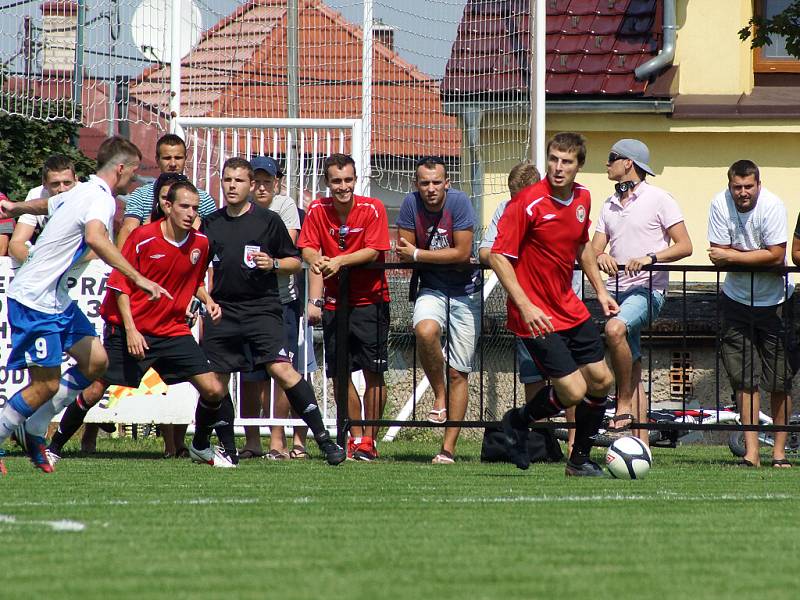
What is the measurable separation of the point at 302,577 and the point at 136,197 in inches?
254

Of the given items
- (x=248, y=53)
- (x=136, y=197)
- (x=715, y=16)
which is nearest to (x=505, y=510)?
(x=136, y=197)

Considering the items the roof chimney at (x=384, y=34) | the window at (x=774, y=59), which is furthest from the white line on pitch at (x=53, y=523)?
the window at (x=774, y=59)

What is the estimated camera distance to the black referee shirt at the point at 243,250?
33.4 feet

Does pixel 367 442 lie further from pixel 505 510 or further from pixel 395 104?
pixel 395 104

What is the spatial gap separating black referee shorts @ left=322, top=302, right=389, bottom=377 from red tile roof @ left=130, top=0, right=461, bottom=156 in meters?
3.77

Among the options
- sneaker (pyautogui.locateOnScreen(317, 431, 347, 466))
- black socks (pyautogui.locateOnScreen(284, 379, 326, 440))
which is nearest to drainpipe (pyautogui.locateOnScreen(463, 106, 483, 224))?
black socks (pyautogui.locateOnScreen(284, 379, 326, 440))

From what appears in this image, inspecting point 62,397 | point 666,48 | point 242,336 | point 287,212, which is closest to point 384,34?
point 666,48

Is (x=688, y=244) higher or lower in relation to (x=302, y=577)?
higher

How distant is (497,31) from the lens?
15320mm

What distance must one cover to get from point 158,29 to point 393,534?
908 cm

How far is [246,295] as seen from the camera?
1021 centimetres

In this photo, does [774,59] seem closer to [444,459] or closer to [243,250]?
[444,459]

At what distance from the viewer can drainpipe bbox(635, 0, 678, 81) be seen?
1666 centimetres

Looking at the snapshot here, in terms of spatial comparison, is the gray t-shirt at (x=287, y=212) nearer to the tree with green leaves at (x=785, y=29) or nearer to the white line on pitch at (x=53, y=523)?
the tree with green leaves at (x=785, y=29)
